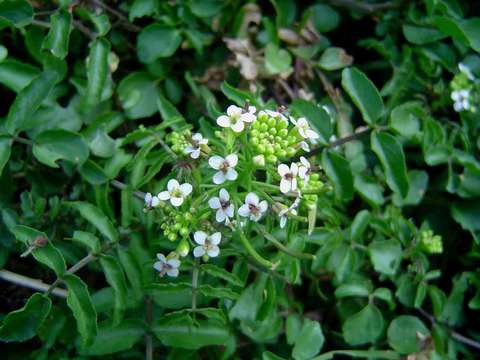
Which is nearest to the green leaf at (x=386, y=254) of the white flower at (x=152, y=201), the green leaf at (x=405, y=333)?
the green leaf at (x=405, y=333)

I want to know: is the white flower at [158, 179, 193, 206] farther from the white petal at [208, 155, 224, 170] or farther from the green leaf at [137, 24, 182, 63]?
the green leaf at [137, 24, 182, 63]

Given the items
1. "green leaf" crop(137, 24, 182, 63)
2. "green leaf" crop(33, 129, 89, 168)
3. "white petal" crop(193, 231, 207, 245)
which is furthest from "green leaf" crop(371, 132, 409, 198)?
"green leaf" crop(33, 129, 89, 168)

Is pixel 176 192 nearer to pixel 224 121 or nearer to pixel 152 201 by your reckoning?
pixel 152 201

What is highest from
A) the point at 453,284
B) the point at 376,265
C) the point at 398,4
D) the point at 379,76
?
the point at 398,4

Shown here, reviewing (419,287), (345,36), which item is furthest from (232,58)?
(419,287)

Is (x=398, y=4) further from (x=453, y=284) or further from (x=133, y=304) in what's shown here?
(x=133, y=304)

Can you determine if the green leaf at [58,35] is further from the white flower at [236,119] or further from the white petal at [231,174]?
the white petal at [231,174]

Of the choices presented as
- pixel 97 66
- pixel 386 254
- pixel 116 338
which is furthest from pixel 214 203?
pixel 386 254
